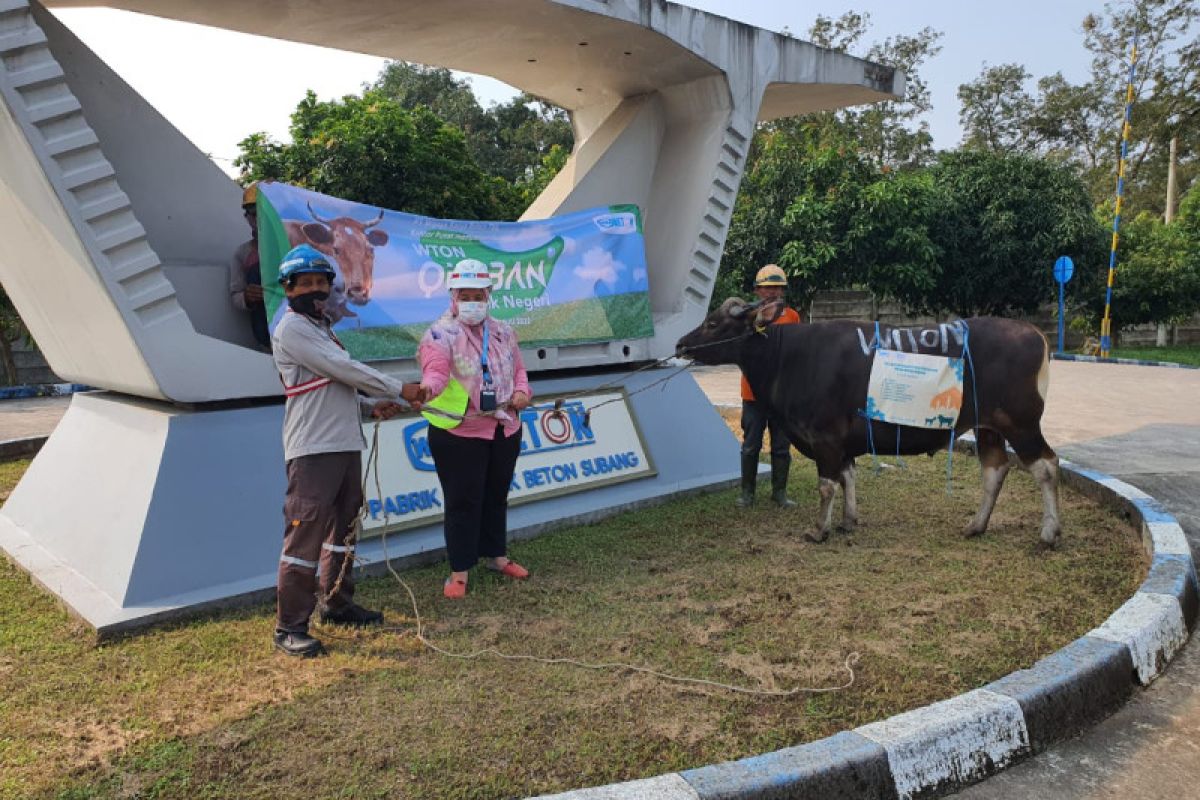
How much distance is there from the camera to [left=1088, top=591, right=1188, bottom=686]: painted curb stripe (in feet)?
11.8

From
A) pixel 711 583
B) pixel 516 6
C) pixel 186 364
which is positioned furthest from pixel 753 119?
pixel 186 364

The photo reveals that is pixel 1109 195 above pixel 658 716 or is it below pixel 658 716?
above

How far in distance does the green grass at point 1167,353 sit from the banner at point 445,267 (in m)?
16.0

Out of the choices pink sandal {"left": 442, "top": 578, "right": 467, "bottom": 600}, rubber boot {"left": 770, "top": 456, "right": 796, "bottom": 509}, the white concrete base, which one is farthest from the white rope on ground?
rubber boot {"left": 770, "top": 456, "right": 796, "bottom": 509}

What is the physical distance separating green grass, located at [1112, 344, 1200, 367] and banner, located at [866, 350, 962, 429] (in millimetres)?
15806

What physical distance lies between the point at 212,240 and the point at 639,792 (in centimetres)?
486

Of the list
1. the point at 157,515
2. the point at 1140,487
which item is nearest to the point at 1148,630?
the point at 1140,487

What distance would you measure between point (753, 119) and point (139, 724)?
631 centimetres

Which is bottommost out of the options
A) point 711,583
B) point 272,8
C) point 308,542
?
point 711,583

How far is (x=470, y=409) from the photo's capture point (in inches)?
173

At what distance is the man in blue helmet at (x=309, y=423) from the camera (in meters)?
3.76

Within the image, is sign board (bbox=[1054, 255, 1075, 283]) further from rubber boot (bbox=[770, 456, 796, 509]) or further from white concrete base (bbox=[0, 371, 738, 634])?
white concrete base (bbox=[0, 371, 738, 634])

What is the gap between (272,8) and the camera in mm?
5484

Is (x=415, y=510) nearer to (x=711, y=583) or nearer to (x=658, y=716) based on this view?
(x=711, y=583)
